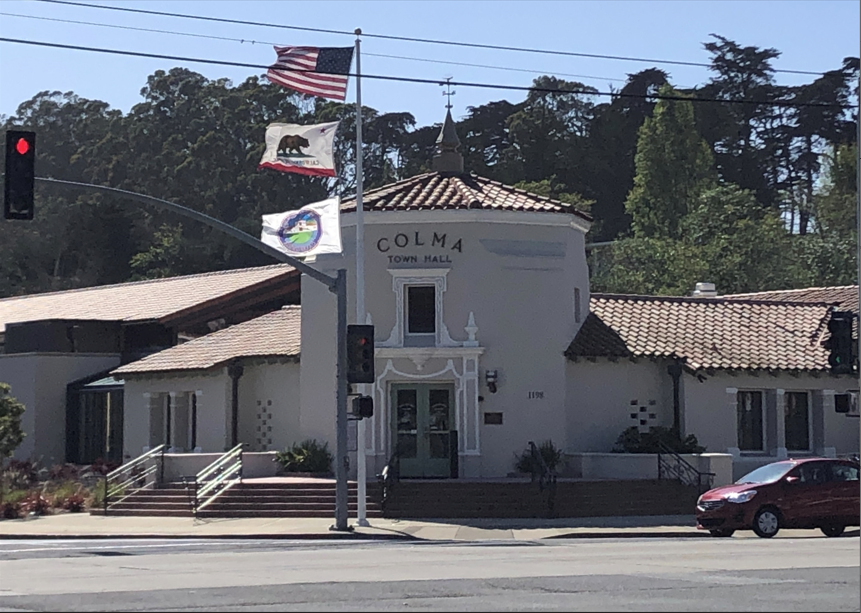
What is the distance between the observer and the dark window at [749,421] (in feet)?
121

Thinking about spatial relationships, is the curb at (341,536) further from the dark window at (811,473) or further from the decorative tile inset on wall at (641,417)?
the decorative tile inset on wall at (641,417)

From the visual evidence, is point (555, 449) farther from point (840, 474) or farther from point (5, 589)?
point (5, 589)

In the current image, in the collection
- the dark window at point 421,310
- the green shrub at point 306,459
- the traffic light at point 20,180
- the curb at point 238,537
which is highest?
the traffic light at point 20,180

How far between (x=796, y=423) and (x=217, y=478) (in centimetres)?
1571

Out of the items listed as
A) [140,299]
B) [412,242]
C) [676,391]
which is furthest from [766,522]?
[140,299]

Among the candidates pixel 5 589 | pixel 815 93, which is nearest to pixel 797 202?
pixel 815 93

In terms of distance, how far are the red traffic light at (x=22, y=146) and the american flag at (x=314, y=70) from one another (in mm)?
7298

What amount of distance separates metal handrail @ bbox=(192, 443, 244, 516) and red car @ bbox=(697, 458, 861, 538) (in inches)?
467

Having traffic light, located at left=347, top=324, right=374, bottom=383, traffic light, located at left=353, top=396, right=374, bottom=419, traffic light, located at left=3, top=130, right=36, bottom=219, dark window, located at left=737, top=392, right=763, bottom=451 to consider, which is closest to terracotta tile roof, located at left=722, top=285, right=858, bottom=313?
dark window, located at left=737, top=392, right=763, bottom=451

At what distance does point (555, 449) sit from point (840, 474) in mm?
9329

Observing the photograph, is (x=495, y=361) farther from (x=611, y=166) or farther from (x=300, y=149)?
(x=611, y=166)

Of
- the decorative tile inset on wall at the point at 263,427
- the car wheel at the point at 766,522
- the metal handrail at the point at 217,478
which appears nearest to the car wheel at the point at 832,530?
the car wheel at the point at 766,522

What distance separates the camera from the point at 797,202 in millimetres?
84938

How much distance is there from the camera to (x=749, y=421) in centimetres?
3712
